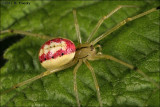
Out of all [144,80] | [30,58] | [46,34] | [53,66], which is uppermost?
[46,34]

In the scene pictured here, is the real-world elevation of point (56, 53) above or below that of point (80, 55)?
below

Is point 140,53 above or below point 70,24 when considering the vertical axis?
below

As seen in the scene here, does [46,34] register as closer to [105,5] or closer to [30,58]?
[30,58]

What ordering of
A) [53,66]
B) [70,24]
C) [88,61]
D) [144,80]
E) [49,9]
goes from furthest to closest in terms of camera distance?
[49,9] < [70,24] < [88,61] < [53,66] < [144,80]

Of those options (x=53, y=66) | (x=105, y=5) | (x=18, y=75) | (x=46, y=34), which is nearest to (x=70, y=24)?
(x=46, y=34)

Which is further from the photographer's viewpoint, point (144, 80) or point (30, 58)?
point (30, 58)

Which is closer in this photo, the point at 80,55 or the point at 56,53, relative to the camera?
the point at 56,53

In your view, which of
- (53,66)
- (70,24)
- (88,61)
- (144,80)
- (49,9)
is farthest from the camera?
(49,9)
